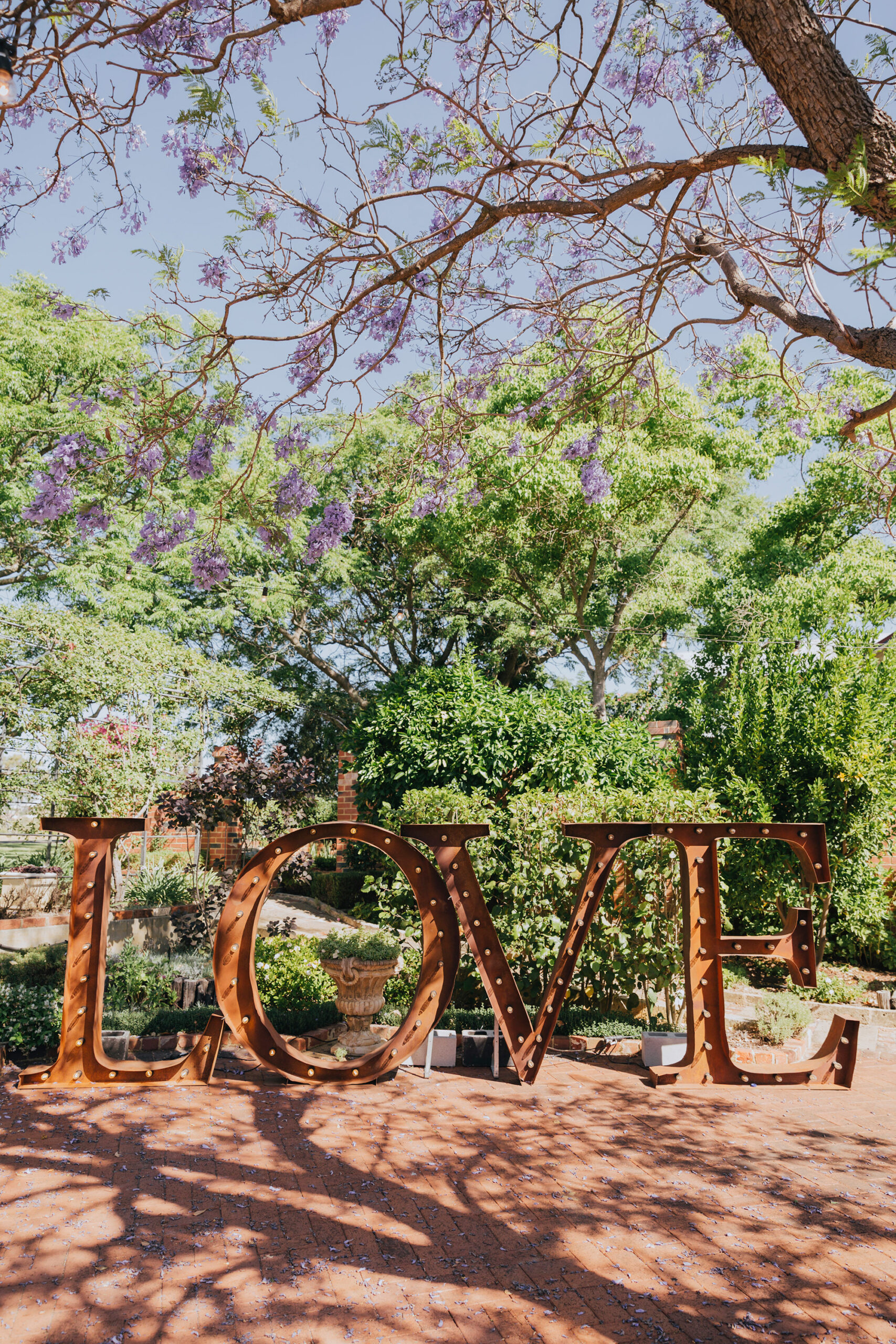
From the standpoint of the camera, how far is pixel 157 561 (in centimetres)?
1409

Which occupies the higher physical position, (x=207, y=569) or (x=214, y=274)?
(x=214, y=274)

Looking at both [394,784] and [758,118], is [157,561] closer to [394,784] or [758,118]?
[394,784]

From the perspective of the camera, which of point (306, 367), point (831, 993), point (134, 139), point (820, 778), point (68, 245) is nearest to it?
point (134, 139)

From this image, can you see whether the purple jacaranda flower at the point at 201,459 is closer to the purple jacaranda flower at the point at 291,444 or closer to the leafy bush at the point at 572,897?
the purple jacaranda flower at the point at 291,444

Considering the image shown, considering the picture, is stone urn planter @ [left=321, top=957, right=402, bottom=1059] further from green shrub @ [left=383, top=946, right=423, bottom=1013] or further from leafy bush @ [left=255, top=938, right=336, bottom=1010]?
leafy bush @ [left=255, top=938, right=336, bottom=1010]

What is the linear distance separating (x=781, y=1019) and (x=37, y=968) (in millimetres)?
6133

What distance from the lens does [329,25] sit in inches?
209

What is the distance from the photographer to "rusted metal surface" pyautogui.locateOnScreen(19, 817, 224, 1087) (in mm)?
5184

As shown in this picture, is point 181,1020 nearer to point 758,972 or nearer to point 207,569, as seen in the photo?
point 207,569

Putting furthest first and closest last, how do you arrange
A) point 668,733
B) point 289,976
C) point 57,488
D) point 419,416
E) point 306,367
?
point 668,733 → point 57,488 → point 289,976 → point 419,416 → point 306,367

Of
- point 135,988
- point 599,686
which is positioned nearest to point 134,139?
point 135,988

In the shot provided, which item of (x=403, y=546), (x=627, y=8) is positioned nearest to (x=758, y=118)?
(x=627, y=8)

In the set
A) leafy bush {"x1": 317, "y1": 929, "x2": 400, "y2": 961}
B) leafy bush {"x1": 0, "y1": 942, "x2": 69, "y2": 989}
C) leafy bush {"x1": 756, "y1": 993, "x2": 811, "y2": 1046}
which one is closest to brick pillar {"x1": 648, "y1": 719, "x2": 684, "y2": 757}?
leafy bush {"x1": 756, "y1": 993, "x2": 811, "y2": 1046}

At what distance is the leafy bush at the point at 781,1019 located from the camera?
6496 mm
